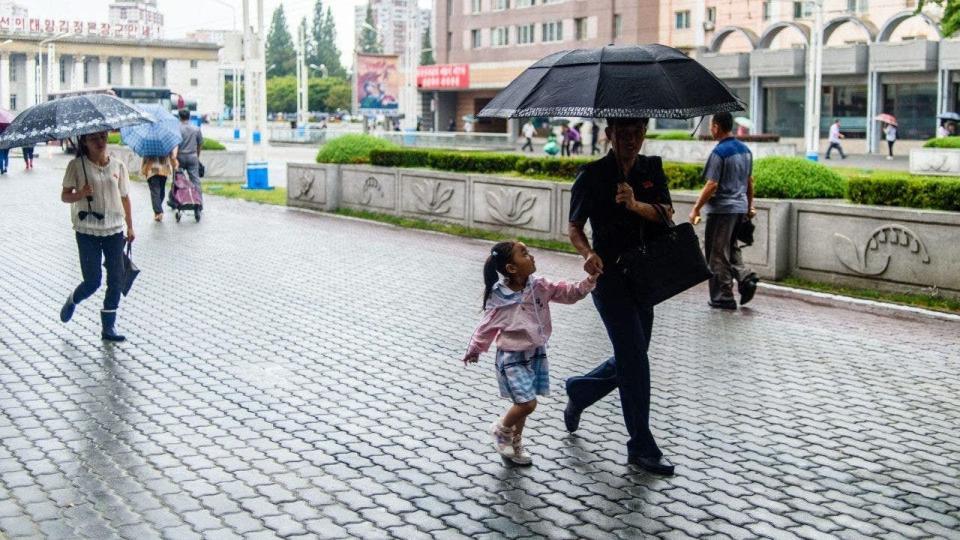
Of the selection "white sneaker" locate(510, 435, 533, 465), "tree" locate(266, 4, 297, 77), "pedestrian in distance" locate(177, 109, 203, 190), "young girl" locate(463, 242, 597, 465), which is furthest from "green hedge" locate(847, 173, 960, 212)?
"tree" locate(266, 4, 297, 77)

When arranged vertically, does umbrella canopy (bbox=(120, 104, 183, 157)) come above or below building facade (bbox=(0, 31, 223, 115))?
below

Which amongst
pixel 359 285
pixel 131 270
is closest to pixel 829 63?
pixel 359 285

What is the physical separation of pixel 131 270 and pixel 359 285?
342 centimetres

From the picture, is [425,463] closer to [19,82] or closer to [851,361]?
[851,361]

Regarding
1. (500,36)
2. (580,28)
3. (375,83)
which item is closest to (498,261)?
(375,83)

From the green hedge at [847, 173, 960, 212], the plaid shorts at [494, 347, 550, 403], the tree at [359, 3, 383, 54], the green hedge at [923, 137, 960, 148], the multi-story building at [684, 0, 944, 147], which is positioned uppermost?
the tree at [359, 3, 383, 54]

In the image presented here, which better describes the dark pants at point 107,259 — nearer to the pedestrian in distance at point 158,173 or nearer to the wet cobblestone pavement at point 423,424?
the wet cobblestone pavement at point 423,424

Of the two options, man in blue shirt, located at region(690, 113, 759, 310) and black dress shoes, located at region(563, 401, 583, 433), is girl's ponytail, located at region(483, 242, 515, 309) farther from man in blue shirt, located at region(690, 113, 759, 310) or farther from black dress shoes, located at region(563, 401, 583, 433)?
man in blue shirt, located at region(690, 113, 759, 310)

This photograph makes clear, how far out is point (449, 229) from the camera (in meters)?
18.8

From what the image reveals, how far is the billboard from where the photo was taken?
226ft

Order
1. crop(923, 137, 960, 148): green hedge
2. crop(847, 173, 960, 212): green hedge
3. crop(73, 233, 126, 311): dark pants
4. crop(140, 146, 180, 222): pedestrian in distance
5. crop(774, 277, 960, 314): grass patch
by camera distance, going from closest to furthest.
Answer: crop(73, 233, 126, 311): dark pants → crop(774, 277, 960, 314): grass patch → crop(847, 173, 960, 212): green hedge → crop(140, 146, 180, 222): pedestrian in distance → crop(923, 137, 960, 148): green hedge

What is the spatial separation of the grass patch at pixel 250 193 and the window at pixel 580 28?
1782 inches

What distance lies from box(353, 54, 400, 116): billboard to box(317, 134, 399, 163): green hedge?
46.7 m

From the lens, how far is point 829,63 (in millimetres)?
50594
